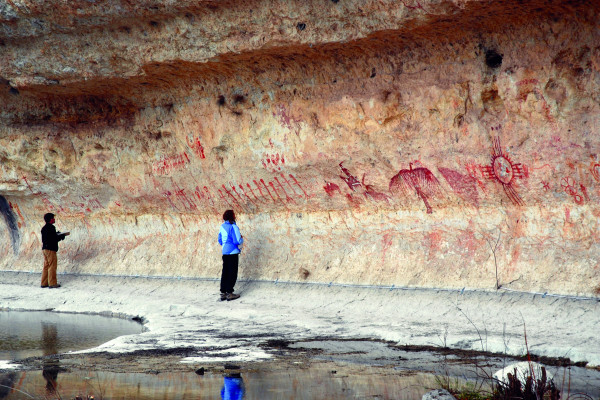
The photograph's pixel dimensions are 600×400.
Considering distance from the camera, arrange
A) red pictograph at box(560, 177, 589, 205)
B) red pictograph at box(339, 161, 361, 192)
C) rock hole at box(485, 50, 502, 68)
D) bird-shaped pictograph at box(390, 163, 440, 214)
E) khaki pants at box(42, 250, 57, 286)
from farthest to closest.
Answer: khaki pants at box(42, 250, 57, 286)
red pictograph at box(339, 161, 361, 192)
bird-shaped pictograph at box(390, 163, 440, 214)
rock hole at box(485, 50, 502, 68)
red pictograph at box(560, 177, 589, 205)

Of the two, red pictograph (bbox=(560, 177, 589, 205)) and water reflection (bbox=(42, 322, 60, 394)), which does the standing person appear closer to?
water reflection (bbox=(42, 322, 60, 394))

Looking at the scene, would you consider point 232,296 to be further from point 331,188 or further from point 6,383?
point 6,383

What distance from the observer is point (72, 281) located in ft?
40.3

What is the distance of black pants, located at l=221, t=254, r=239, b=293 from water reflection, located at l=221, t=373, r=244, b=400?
169 inches

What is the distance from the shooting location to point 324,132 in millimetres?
9609

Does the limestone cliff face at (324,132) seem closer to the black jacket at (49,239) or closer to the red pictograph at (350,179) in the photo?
the red pictograph at (350,179)

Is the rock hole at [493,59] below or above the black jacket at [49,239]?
above

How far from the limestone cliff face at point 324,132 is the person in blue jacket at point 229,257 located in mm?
675

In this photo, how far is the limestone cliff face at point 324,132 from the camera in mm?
7465

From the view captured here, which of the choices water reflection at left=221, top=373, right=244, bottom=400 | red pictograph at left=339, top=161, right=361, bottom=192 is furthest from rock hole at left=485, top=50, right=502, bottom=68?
water reflection at left=221, top=373, right=244, bottom=400

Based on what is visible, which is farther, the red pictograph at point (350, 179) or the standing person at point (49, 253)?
the standing person at point (49, 253)

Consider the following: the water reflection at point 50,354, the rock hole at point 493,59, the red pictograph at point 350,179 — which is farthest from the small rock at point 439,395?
the red pictograph at point 350,179

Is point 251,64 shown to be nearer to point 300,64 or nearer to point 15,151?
point 300,64

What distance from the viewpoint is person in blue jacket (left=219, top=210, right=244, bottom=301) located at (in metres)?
9.52
